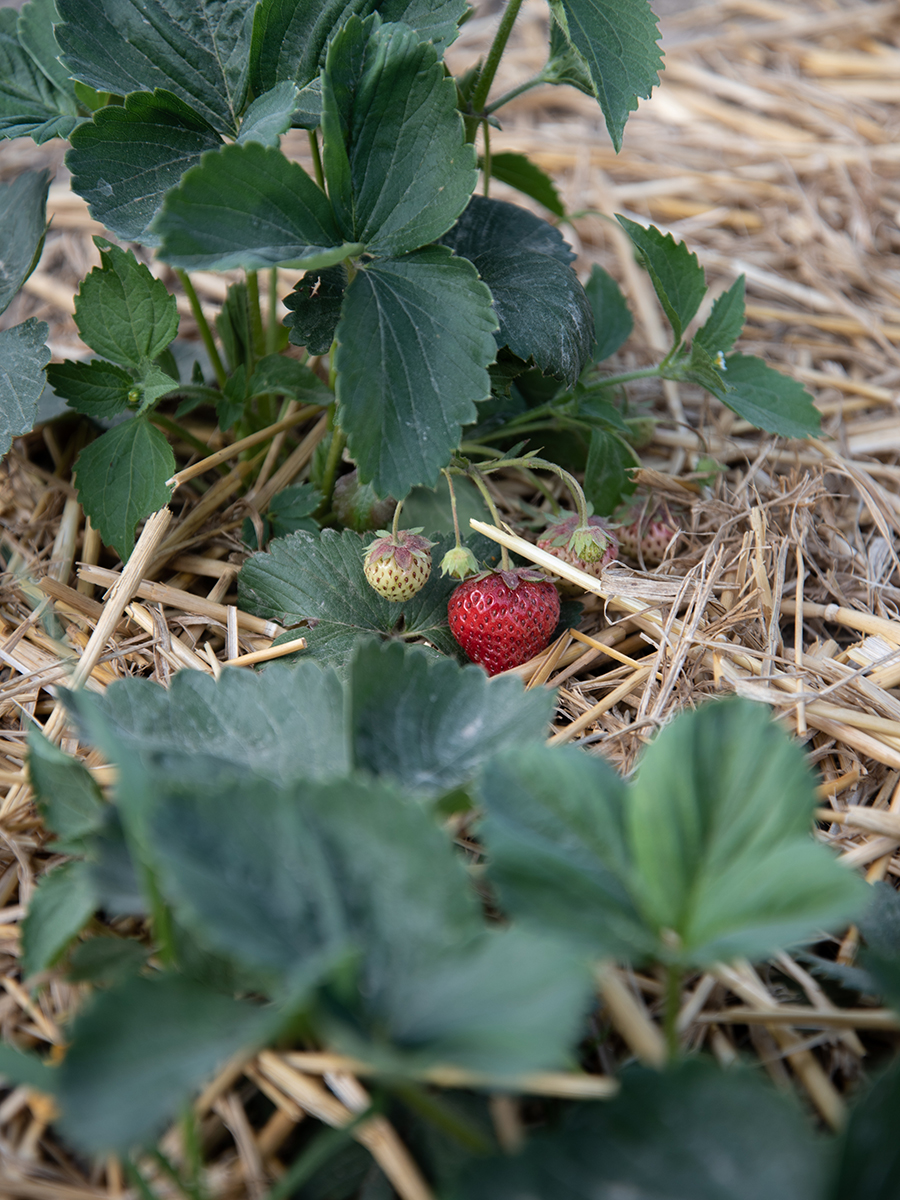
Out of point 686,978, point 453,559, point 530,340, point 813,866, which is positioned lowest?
point 686,978

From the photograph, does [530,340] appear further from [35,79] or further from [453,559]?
[35,79]

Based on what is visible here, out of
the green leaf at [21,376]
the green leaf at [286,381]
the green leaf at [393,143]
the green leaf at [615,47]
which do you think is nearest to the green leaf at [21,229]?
the green leaf at [21,376]

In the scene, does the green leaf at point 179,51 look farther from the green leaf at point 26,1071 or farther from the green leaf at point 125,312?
the green leaf at point 26,1071

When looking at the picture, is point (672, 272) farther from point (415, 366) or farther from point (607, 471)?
point (415, 366)

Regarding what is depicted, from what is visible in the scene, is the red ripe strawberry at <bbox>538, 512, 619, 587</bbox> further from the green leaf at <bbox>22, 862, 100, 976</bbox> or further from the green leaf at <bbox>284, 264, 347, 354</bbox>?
the green leaf at <bbox>22, 862, 100, 976</bbox>

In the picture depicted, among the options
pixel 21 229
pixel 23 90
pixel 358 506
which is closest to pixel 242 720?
pixel 358 506

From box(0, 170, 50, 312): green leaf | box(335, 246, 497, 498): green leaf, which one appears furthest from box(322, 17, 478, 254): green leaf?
box(0, 170, 50, 312): green leaf

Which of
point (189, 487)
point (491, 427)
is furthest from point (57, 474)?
point (491, 427)
